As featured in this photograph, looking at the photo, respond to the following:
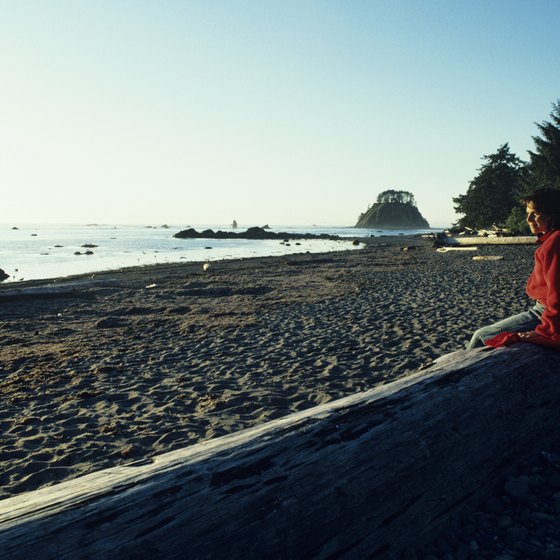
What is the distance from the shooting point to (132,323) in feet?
41.1

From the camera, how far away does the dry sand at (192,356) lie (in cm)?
543

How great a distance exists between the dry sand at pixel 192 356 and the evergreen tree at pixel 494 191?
1647 inches

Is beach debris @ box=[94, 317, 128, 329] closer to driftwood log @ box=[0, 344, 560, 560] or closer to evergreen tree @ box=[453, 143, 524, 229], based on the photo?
driftwood log @ box=[0, 344, 560, 560]

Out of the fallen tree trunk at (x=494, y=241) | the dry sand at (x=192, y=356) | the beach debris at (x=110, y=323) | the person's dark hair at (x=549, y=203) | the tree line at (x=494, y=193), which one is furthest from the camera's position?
the tree line at (x=494, y=193)

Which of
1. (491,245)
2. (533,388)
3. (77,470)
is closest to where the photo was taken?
(533,388)

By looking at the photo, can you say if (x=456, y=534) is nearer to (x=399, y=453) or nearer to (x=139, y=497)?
(x=399, y=453)

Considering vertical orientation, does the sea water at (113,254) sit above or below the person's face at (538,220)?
below

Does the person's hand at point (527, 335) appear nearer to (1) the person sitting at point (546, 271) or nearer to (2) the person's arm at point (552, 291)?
(1) the person sitting at point (546, 271)

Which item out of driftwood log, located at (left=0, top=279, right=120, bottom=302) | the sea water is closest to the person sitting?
driftwood log, located at (left=0, top=279, right=120, bottom=302)

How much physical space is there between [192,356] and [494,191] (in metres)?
55.6

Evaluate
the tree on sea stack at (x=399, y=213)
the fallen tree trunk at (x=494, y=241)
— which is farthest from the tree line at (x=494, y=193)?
the tree on sea stack at (x=399, y=213)

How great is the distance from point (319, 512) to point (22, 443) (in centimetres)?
429

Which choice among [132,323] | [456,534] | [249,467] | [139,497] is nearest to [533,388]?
[456,534]

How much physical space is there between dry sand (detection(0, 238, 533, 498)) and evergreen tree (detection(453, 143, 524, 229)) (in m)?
41.8
